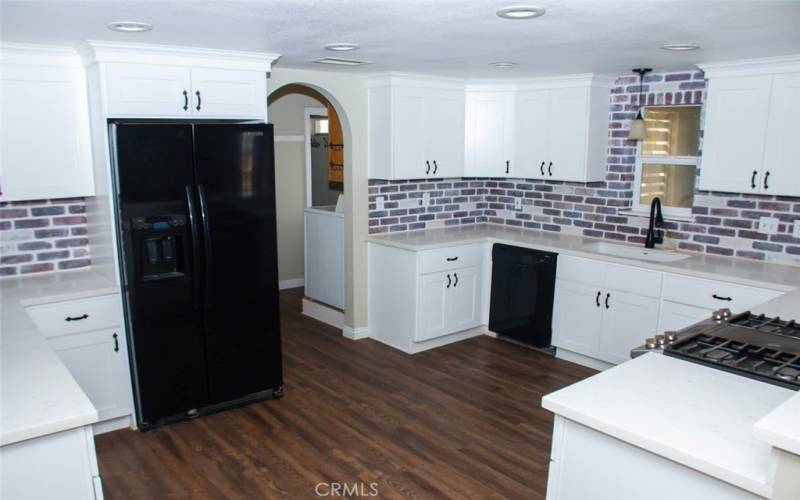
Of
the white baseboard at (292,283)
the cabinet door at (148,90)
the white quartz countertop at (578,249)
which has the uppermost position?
the cabinet door at (148,90)

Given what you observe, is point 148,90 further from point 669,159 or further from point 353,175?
point 669,159

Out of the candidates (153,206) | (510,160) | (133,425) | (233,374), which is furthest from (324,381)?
(510,160)

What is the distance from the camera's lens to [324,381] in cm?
417

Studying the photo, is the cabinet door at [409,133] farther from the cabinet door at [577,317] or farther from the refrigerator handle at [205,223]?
the refrigerator handle at [205,223]

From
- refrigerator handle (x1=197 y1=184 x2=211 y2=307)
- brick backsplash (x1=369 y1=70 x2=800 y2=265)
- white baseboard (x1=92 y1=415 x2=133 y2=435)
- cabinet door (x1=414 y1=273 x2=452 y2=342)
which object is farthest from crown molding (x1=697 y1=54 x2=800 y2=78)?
white baseboard (x1=92 y1=415 x2=133 y2=435)

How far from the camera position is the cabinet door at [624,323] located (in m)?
4.01

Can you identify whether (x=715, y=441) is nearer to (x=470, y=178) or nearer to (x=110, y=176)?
(x=110, y=176)

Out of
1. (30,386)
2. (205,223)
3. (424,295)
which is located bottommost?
(424,295)

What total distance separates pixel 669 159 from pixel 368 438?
3.05 metres

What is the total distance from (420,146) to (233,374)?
2338 mm

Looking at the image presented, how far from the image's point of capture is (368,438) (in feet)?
11.1

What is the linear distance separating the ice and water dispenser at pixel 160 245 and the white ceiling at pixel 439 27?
948 millimetres

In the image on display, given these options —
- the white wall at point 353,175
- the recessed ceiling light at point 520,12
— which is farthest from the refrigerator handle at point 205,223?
the recessed ceiling light at point 520,12

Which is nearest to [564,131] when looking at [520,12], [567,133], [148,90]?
[567,133]
